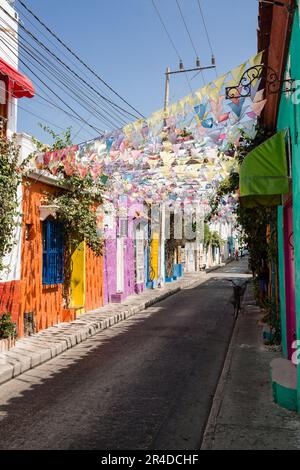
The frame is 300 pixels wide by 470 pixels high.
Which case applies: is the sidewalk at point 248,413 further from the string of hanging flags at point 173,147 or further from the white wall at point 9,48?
the white wall at point 9,48

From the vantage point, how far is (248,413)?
5551 mm

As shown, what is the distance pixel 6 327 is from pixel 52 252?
3.78 meters

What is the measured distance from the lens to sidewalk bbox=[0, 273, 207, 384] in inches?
324

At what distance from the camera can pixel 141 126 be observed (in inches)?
301

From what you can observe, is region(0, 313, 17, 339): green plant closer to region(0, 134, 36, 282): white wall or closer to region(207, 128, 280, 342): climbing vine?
region(0, 134, 36, 282): white wall

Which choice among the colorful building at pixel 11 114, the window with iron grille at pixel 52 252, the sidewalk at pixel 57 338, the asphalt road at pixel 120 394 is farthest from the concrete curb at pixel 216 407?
the window with iron grille at pixel 52 252

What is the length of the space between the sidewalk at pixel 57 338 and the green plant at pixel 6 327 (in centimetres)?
33

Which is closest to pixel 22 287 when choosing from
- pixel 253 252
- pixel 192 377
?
pixel 192 377

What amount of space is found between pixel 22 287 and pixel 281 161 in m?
7.54

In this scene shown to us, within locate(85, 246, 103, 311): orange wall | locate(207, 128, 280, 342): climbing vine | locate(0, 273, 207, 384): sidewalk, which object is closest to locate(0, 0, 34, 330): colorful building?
locate(0, 273, 207, 384): sidewalk

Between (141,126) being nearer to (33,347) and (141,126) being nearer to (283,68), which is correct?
(283,68)

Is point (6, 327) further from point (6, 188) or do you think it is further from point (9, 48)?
point (9, 48)

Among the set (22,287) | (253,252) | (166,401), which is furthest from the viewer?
(253,252)

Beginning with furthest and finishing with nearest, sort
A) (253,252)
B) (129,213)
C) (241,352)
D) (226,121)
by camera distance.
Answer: (129,213) → (253,252) → (241,352) → (226,121)
